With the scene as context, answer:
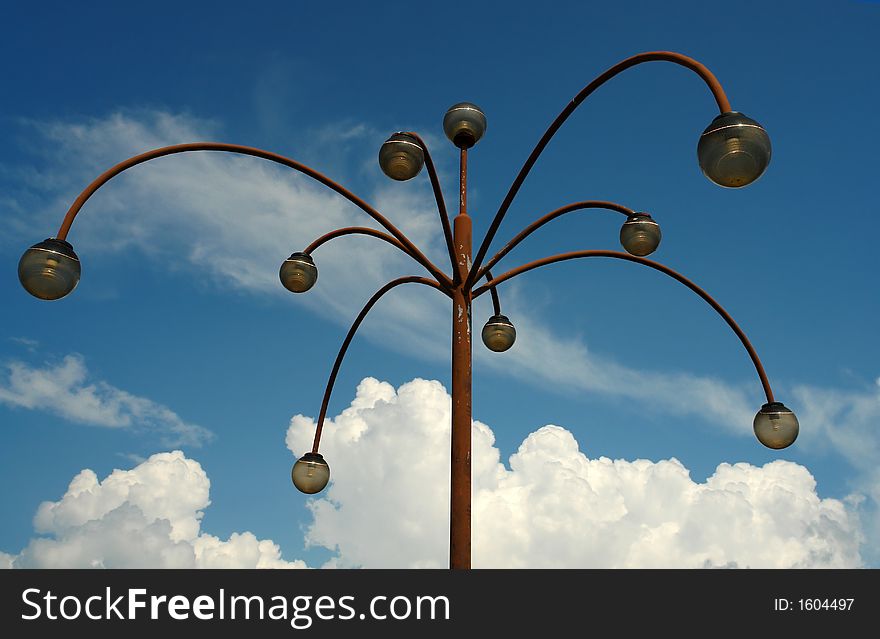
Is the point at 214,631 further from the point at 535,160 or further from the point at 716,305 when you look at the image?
the point at 716,305

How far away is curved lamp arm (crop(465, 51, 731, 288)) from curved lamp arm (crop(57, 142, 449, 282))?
55cm

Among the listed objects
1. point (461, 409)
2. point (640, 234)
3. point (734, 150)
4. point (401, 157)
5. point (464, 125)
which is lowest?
point (461, 409)

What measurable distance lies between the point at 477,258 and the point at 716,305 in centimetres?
303

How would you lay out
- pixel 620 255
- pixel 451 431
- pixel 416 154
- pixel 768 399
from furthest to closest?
pixel 768 399 < pixel 620 255 < pixel 416 154 < pixel 451 431

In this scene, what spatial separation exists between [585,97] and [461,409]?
2.85m

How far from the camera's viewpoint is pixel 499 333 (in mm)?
9570

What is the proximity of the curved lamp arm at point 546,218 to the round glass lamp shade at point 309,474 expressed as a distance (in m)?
3.04

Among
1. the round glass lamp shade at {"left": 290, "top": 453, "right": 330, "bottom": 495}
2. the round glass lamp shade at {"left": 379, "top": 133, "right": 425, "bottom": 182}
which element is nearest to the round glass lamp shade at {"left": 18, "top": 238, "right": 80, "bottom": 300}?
the round glass lamp shade at {"left": 379, "top": 133, "right": 425, "bottom": 182}

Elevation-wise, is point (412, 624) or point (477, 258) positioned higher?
point (477, 258)

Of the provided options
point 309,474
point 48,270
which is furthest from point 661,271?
point 48,270

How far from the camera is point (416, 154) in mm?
7398

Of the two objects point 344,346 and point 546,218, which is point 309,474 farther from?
point 546,218

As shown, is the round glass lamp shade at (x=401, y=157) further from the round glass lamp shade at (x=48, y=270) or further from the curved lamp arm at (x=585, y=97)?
the round glass lamp shade at (x=48, y=270)

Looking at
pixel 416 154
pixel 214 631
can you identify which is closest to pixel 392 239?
pixel 416 154
